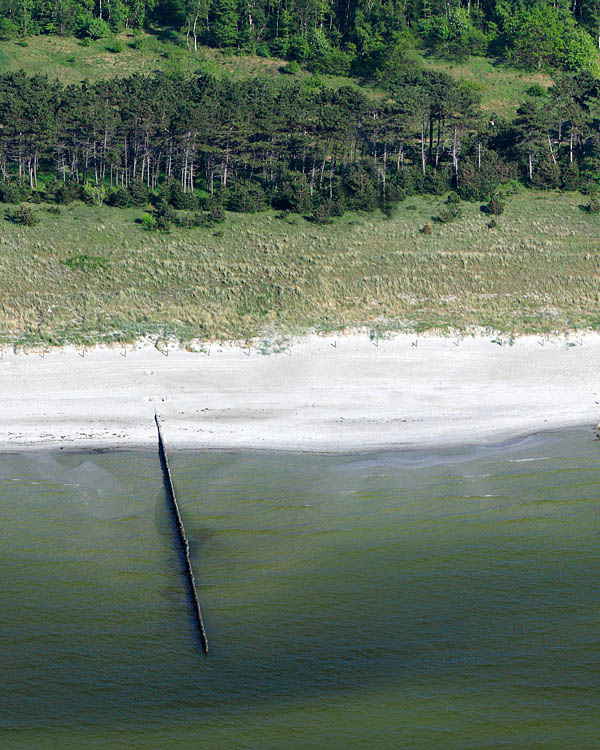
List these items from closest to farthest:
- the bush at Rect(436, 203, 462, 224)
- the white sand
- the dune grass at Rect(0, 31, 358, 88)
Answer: the white sand → the bush at Rect(436, 203, 462, 224) → the dune grass at Rect(0, 31, 358, 88)

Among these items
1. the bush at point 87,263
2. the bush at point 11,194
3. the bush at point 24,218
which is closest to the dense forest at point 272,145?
the bush at point 11,194

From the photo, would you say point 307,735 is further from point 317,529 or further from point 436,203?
point 436,203

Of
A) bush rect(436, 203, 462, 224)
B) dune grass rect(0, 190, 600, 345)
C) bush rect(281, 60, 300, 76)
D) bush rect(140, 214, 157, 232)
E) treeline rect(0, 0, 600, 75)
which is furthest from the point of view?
treeline rect(0, 0, 600, 75)

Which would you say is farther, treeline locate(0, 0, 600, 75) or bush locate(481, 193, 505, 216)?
treeline locate(0, 0, 600, 75)

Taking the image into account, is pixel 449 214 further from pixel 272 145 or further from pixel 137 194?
pixel 137 194

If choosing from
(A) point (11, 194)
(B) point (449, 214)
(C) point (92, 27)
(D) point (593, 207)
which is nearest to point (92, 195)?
(A) point (11, 194)

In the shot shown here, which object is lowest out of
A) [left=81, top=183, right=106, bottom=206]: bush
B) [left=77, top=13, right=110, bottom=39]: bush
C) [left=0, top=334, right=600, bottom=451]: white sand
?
[left=0, top=334, right=600, bottom=451]: white sand

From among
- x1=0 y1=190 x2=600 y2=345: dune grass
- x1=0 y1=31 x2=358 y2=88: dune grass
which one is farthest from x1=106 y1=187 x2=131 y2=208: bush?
x1=0 y1=31 x2=358 y2=88: dune grass

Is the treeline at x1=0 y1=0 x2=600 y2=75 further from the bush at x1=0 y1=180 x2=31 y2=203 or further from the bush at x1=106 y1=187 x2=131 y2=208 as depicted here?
the bush at x1=0 y1=180 x2=31 y2=203
